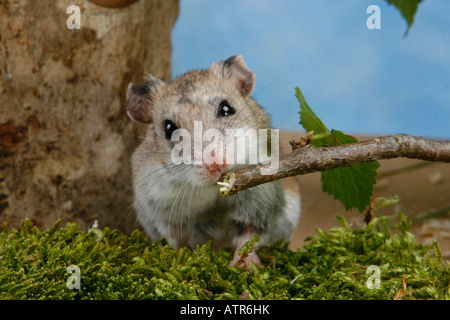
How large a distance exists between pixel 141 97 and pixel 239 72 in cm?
46

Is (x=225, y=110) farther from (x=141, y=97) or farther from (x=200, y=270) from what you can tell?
(x=200, y=270)

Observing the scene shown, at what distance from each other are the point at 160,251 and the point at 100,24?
1.21 metres

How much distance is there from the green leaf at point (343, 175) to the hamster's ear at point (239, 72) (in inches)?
17.3

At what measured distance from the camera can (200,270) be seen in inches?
71.2

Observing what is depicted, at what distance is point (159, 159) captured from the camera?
217 centimetres

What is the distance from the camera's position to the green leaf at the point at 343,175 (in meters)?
1.82

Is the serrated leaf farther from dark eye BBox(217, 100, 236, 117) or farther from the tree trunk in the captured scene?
the tree trunk

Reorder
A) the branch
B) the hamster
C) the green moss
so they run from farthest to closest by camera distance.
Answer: the hamster < the green moss < the branch

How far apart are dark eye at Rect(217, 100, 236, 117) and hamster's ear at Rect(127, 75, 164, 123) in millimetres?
425

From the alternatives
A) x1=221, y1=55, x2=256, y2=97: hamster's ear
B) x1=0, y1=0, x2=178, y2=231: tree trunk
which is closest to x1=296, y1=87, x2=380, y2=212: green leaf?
x1=221, y1=55, x2=256, y2=97: hamster's ear

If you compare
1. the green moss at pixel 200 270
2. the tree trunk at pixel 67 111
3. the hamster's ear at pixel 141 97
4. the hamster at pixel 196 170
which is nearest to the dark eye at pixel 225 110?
the hamster at pixel 196 170

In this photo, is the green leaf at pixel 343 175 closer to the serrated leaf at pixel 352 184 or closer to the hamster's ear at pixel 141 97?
the serrated leaf at pixel 352 184

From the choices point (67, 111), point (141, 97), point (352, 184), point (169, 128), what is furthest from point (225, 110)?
point (67, 111)

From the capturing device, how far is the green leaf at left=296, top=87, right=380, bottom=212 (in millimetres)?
1815
